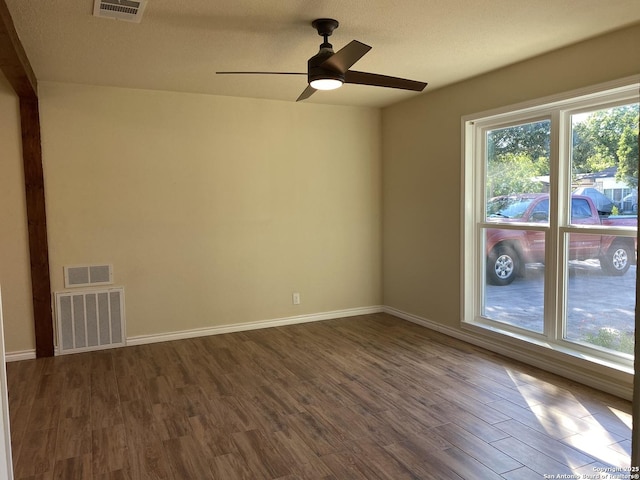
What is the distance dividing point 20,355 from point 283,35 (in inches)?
143

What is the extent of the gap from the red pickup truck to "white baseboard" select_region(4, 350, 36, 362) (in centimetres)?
435

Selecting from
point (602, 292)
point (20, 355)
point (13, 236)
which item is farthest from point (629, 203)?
point (20, 355)

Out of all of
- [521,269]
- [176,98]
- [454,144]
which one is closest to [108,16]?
[176,98]

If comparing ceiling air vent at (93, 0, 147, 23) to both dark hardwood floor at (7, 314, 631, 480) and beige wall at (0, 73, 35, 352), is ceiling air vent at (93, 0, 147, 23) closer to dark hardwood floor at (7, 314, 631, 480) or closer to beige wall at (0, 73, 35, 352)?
beige wall at (0, 73, 35, 352)

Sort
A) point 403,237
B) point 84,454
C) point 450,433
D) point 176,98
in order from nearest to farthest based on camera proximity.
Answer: point 84,454
point 450,433
point 176,98
point 403,237

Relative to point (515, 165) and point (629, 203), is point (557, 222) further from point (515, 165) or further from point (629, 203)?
point (515, 165)

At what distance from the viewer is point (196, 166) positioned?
480cm

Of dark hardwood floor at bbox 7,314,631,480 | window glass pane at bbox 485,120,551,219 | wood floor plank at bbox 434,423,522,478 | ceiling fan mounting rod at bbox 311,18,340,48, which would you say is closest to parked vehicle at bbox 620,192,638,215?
window glass pane at bbox 485,120,551,219

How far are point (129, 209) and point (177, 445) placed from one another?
2.61 m

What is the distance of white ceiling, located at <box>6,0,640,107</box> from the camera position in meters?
2.75

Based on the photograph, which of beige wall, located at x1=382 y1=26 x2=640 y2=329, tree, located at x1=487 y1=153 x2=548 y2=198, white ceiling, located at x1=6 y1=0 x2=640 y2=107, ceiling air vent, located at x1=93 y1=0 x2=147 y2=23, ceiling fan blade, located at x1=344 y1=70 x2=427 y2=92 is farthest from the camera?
tree, located at x1=487 y1=153 x2=548 y2=198

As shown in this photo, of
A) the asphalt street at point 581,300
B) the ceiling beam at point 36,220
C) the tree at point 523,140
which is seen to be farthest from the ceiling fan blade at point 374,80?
the ceiling beam at point 36,220

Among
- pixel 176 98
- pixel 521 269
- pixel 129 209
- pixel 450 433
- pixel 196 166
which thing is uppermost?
pixel 176 98

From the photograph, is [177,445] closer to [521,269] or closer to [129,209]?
[129,209]
